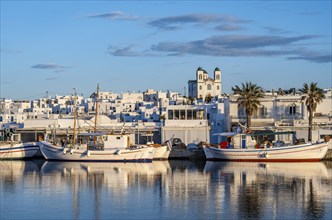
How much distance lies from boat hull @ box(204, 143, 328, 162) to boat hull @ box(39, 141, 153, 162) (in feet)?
21.1

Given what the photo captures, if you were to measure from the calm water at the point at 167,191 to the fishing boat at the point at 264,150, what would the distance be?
2.23 metres

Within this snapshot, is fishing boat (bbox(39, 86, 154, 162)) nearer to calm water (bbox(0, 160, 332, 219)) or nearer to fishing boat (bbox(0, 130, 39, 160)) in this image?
fishing boat (bbox(0, 130, 39, 160))

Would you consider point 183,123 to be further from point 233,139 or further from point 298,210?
point 298,210

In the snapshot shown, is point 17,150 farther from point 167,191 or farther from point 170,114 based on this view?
point 167,191

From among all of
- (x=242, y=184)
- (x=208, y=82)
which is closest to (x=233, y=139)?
(x=242, y=184)

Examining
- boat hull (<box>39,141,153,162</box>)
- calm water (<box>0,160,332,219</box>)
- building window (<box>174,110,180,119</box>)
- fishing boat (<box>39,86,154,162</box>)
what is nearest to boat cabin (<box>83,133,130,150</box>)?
fishing boat (<box>39,86,154,162</box>)

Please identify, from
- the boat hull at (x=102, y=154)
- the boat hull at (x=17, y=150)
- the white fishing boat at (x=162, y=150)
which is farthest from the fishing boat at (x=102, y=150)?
the boat hull at (x=17, y=150)

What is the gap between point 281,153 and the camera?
195ft

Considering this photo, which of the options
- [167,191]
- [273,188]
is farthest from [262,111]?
[167,191]

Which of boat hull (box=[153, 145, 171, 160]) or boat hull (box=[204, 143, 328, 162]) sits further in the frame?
boat hull (box=[153, 145, 171, 160])

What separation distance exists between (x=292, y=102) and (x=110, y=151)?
21912mm

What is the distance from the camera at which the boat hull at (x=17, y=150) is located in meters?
65.6

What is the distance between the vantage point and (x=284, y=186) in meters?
40.1

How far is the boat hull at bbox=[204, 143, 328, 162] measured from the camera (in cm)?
5853
